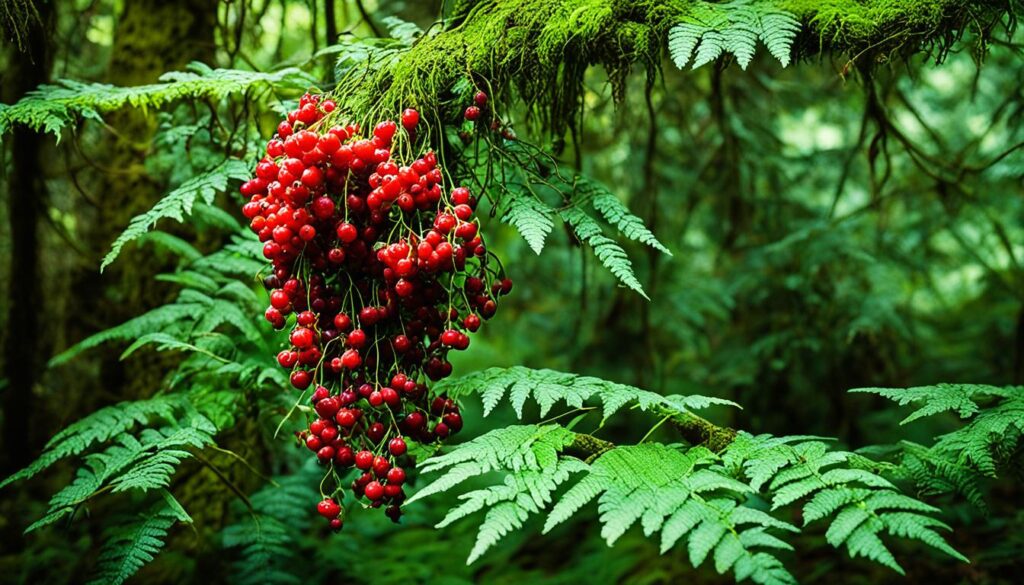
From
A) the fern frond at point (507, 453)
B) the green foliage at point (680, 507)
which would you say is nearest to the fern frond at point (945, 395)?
the green foliage at point (680, 507)

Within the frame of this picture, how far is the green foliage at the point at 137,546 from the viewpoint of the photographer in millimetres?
1881

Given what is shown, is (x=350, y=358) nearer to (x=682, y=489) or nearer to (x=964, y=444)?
(x=682, y=489)

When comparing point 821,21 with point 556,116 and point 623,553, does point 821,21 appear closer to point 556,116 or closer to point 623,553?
point 556,116

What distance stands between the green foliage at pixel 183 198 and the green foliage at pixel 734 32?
4.62 feet

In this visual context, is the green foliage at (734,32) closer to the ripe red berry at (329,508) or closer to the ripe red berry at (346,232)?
the ripe red berry at (346,232)

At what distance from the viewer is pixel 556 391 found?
6.50 ft

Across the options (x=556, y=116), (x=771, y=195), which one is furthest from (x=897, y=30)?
(x=771, y=195)

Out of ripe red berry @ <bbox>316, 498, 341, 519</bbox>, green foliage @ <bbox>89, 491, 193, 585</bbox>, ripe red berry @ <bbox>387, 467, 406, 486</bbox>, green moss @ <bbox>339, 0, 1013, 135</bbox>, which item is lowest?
green foliage @ <bbox>89, 491, 193, 585</bbox>

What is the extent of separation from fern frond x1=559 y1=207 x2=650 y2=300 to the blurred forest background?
42 cm

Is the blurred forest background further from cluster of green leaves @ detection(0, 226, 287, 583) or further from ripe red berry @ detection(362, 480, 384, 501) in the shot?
ripe red berry @ detection(362, 480, 384, 501)

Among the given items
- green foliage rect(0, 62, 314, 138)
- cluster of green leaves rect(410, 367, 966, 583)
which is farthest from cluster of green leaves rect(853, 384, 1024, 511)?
green foliage rect(0, 62, 314, 138)

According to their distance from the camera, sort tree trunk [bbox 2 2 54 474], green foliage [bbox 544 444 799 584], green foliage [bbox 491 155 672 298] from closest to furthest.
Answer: green foliage [bbox 544 444 799 584] → green foliage [bbox 491 155 672 298] → tree trunk [bbox 2 2 54 474]

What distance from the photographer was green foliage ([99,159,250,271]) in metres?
1.94

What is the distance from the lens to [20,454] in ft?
12.6
